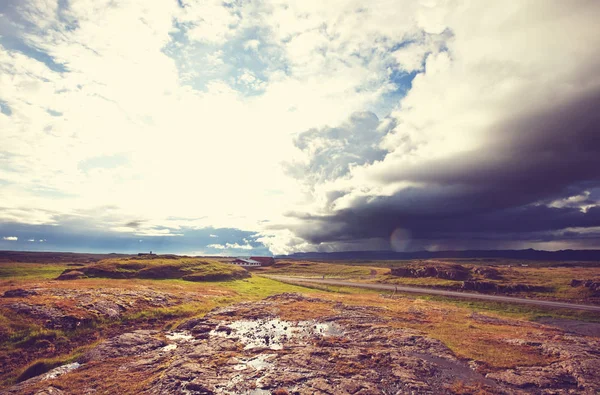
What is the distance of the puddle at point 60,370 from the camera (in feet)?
67.2

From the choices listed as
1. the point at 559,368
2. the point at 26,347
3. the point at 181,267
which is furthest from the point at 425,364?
the point at 181,267

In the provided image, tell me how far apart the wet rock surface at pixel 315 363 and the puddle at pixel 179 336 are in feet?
0.34

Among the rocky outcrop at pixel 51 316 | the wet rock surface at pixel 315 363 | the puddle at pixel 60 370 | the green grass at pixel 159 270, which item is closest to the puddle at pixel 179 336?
the wet rock surface at pixel 315 363

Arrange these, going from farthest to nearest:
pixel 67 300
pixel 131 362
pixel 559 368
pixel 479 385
A: pixel 67 300, pixel 131 362, pixel 559 368, pixel 479 385

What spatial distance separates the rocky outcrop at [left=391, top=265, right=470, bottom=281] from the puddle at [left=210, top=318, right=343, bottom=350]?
298 ft

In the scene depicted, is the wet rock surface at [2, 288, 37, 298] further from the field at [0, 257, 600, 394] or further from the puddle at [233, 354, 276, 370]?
the puddle at [233, 354, 276, 370]

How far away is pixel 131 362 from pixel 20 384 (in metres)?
6.57

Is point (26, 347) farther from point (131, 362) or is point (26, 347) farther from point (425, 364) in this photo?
point (425, 364)

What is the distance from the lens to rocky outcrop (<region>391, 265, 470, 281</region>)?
106125mm

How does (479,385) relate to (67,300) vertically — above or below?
below

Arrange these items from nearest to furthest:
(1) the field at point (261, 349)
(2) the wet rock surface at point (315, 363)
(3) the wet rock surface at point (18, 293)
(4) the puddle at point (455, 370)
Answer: (2) the wet rock surface at point (315, 363) → (1) the field at point (261, 349) → (4) the puddle at point (455, 370) → (3) the wet rock surface at point (18, 293)

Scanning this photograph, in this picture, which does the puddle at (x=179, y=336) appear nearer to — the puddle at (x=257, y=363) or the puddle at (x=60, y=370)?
the puddle at (x=60, y=370)

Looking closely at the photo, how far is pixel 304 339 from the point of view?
2828cm

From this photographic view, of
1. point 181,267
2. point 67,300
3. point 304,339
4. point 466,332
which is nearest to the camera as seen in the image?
point 304,339
